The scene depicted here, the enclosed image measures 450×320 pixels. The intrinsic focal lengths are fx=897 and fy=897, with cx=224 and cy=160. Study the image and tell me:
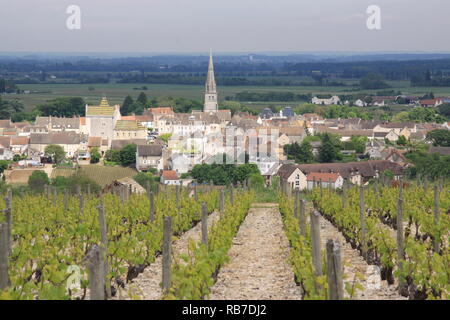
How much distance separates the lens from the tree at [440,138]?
68.6 m

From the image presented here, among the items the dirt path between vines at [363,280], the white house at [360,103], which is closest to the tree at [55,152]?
the dirt path between vines at [363,280]

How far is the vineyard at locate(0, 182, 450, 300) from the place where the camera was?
29.7ft

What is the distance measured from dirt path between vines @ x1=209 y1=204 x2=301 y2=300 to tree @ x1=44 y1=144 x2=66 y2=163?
52.1m

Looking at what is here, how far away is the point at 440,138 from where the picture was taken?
69.3 meters

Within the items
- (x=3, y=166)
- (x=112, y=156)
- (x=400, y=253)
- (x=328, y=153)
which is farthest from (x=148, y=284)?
(x=112, y=156)

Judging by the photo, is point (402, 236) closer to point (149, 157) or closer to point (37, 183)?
point (37, 183)

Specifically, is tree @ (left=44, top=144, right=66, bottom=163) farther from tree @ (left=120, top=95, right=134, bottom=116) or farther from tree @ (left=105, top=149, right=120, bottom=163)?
tree @ (left=120, top=95, right=134, bottom=116)

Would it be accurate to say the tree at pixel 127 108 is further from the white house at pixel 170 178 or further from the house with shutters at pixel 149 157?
the white house at pixel 170 178

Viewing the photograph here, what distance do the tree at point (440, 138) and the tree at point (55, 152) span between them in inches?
1122

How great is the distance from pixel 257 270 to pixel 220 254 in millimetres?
1554

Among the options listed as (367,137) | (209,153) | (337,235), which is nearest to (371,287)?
(337,235)

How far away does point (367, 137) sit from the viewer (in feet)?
252

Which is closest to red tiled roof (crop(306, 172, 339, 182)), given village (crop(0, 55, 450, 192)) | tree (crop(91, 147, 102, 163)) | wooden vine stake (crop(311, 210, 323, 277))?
village (crop(0, 55, 450, 192))

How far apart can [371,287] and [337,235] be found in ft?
17.1
